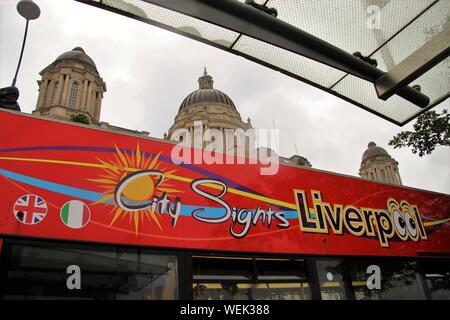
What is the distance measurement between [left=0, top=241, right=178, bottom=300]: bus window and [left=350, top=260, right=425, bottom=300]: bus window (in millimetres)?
3382

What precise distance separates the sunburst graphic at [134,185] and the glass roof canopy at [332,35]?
315 centimetres

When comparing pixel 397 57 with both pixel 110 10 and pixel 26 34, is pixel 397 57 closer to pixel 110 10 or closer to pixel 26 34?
pixel 110 10

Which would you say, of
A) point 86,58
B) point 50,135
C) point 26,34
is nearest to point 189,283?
point 50,135

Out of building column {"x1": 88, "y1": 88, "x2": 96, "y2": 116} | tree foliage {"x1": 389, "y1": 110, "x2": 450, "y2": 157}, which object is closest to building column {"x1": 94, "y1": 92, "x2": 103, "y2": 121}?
building column {"x1": 88, "y1": 88, "x2": 96, "y2": 116}

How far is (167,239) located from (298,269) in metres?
2.31

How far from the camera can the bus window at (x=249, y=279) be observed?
514 cm

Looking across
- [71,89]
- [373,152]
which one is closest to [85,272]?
[71,89]

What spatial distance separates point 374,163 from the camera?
55.1 meters

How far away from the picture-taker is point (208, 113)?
2168 inches

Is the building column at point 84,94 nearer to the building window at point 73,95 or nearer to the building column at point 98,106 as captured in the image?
the building window at point 73,95

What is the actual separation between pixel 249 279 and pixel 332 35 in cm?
396

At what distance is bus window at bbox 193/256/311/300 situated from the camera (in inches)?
202

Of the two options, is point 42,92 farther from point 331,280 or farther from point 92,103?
point 331,280

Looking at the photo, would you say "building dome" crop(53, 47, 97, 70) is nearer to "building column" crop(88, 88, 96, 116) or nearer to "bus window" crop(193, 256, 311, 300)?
"building column" crop(88, 88, 96, 116)
